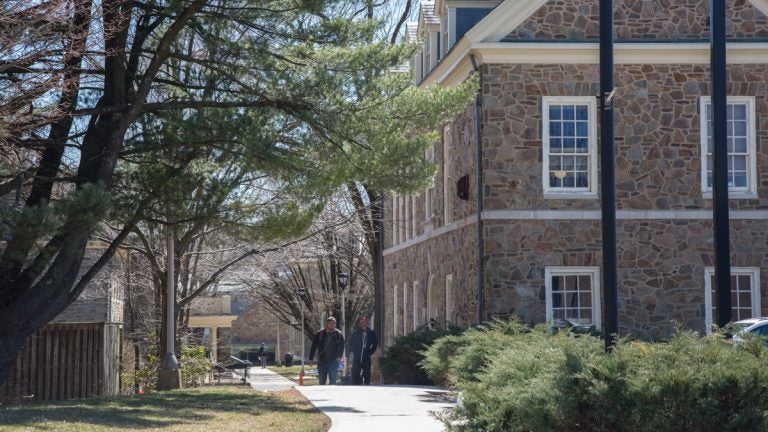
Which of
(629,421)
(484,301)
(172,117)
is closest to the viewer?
(629,421)

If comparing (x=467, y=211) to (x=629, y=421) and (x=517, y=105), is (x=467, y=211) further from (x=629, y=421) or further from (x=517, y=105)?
(x=629, y=421)

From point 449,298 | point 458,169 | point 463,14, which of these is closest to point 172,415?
point 458,169

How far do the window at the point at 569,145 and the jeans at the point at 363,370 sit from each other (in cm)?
562

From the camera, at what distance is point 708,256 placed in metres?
25.0

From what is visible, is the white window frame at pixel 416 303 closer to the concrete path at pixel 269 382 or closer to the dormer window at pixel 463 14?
the dormer window at pixel 463 14

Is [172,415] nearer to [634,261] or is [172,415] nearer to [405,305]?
[634,261]

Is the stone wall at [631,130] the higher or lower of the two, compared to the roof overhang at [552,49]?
lower

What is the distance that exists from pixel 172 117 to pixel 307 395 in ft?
17.8

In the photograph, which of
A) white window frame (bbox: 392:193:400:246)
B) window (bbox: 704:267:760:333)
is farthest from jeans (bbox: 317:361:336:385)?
white window frame (bbox: 392:193:400:246)

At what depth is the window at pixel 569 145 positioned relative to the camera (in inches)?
981

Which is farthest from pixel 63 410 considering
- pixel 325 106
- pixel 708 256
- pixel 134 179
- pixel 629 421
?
pixel 708 256

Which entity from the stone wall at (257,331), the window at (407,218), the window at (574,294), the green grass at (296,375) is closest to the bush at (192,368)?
the window at (407,218)

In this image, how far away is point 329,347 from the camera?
25.1m

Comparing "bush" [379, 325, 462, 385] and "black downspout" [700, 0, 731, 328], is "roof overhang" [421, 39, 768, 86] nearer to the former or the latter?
"bush" [379, 325, 462, 385]
